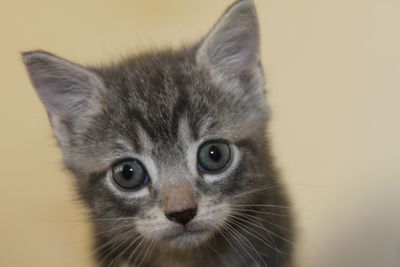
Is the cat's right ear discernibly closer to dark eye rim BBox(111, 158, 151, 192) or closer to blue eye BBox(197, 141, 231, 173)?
dark eye rim BBox(111, 158, 151, 192)

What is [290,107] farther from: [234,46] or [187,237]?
[187,237]

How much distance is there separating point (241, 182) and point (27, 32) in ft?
3.08

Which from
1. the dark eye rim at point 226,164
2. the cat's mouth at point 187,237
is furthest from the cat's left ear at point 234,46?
the cat's mouth at point 187,237

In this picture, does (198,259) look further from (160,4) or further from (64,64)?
(160,4)

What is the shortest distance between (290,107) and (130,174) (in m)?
0.76

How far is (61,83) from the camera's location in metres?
1.46

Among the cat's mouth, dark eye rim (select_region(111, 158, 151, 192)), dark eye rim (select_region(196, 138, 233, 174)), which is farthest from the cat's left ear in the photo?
the cat's mouth

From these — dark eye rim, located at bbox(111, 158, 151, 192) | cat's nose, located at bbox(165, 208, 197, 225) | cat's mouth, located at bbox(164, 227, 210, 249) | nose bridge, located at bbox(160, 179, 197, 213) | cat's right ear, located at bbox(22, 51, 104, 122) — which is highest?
cat's right ear, located at bbox(22, 51, 104, 122)

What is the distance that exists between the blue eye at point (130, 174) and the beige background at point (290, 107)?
53 centimetres

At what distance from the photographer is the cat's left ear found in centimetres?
141

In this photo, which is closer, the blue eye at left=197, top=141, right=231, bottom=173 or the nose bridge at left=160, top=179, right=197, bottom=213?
the nose bridge at left=160, top=179, right=197, bottom=213

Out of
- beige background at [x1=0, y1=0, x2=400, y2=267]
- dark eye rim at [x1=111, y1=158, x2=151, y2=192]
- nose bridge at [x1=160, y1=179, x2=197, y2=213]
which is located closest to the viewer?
nose bridge at [x1=160, y1=179, x2=197, y2=213]

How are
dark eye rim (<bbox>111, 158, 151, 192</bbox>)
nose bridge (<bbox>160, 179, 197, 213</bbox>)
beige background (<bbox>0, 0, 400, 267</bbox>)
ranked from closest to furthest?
1. nose bridge (<bbox>160, 179, 197, 213</bbox>)
2. dark eye rim (<bbox>111, 158, 151, 192</bbox>)
3. beige background (<bbox>0, 0, 400, 267</bbox>)

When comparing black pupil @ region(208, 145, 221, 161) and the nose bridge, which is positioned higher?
black pupil @ region(208, 145, 221, 161)
